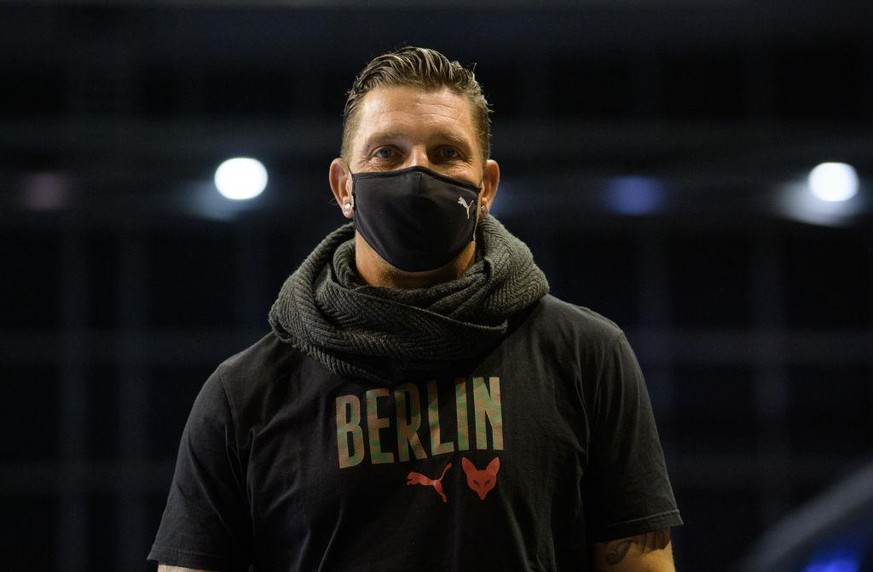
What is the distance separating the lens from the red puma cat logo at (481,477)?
1.68 meters

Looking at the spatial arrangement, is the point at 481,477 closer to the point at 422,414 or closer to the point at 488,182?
the point at 422,414

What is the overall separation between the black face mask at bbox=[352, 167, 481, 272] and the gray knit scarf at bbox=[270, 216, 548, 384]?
5 cm

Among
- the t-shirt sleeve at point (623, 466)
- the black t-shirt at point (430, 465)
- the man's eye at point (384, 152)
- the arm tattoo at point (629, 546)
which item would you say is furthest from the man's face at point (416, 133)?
the arm tattoo at point (629, 546)

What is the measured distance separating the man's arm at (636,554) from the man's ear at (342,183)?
26.1 inches

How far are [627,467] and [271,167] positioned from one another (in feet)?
22.6

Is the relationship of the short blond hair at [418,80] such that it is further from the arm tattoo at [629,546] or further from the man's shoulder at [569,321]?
the arm tattoo at [629,546]

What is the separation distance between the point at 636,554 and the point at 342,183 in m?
0.74

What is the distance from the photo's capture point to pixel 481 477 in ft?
5.53

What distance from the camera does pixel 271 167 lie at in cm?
835

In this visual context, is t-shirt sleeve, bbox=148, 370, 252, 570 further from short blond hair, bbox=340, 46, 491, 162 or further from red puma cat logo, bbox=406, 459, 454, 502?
short blond hair, bbox=340, 46, 491, 162

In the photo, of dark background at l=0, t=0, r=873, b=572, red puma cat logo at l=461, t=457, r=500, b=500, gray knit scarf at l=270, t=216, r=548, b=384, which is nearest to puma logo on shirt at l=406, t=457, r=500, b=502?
red puma cat logo at l=461, t=457, r=500, b=500

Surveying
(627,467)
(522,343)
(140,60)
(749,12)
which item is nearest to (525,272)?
(522,343)

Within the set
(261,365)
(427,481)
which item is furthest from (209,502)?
(427,481)

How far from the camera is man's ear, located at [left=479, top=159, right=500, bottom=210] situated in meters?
1.84
